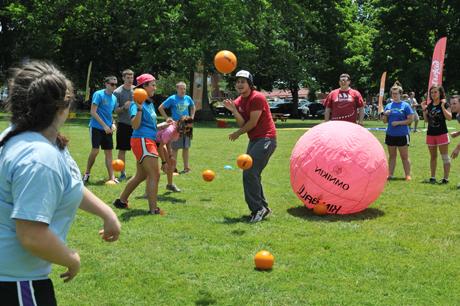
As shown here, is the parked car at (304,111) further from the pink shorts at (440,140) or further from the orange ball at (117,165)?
the orange ball at (117,165)

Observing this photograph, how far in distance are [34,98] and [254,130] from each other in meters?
5.27

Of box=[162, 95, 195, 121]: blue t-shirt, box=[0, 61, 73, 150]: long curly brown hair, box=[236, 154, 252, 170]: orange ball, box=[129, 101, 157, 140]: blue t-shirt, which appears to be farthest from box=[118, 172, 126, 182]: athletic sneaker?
box=[0, 61, 73, 150]: long curly brown hair

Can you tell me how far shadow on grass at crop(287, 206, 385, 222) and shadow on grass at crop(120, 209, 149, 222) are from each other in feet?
7.31

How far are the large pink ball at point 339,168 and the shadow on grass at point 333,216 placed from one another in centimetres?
9

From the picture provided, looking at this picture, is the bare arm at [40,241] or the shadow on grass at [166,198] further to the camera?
the shadow on grass at [166,198]

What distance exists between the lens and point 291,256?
582 centimetres

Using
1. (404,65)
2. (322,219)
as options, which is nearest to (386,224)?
(322,219)

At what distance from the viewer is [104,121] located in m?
10.4

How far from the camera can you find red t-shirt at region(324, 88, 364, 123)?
1039cm

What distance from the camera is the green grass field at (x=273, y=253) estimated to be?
4.72 metres

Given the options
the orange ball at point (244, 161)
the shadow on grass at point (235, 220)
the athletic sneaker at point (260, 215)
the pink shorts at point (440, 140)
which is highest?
the orange ball at point (244, 161)

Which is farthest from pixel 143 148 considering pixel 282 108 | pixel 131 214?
pixel 282 108

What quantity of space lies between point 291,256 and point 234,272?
0.83 metres

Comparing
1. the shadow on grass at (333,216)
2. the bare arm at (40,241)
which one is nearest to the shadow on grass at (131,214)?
the shadow on grass at (333,216)
